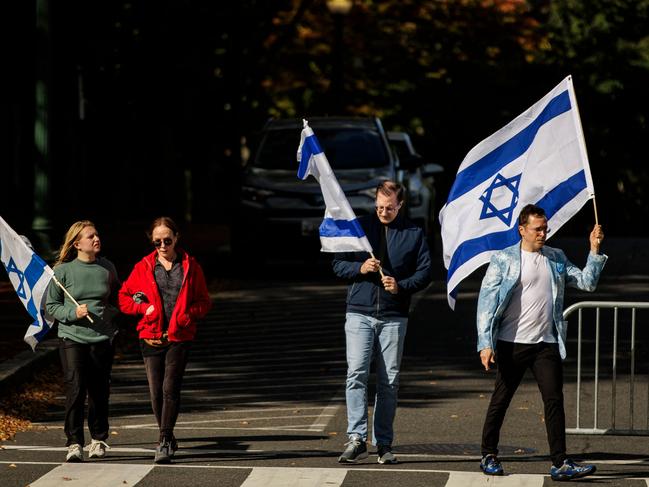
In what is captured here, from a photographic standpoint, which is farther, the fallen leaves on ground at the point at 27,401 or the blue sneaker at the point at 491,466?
the fallen leaves on ground at the point at 27,401

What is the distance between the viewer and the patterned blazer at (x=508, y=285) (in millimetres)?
9133

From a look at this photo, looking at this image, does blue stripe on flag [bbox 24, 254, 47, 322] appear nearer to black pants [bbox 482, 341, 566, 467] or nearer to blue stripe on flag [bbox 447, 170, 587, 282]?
blue stripe on flag [bbox 447, 170, 587, 282]

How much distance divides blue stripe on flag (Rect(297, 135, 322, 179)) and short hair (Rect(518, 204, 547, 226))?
5.18 feet

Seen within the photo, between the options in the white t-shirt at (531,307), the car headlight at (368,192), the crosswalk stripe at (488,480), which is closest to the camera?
the crosswalk stripe at (488,480)

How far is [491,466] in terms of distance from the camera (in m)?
9.24

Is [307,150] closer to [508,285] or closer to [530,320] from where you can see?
[508,285]

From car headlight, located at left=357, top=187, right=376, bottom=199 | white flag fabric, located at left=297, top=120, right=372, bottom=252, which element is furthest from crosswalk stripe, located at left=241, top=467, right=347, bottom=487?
car headlight, located at left=357, top=187, right=376, bottom=199

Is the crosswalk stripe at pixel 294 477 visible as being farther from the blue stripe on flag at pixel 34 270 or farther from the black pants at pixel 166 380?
the blue stripe on flag at pixel 34 270

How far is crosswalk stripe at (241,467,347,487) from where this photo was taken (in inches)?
353

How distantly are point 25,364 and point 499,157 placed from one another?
4.67 m

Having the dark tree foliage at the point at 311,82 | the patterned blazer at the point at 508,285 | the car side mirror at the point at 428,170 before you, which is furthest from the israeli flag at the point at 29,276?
the car side mirror at the point at 428,170

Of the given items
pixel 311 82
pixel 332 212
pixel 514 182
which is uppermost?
pixel 311 82

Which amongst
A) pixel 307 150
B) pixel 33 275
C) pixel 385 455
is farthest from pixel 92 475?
pixel 307 150

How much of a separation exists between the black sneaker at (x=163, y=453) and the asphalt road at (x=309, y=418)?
76mm
